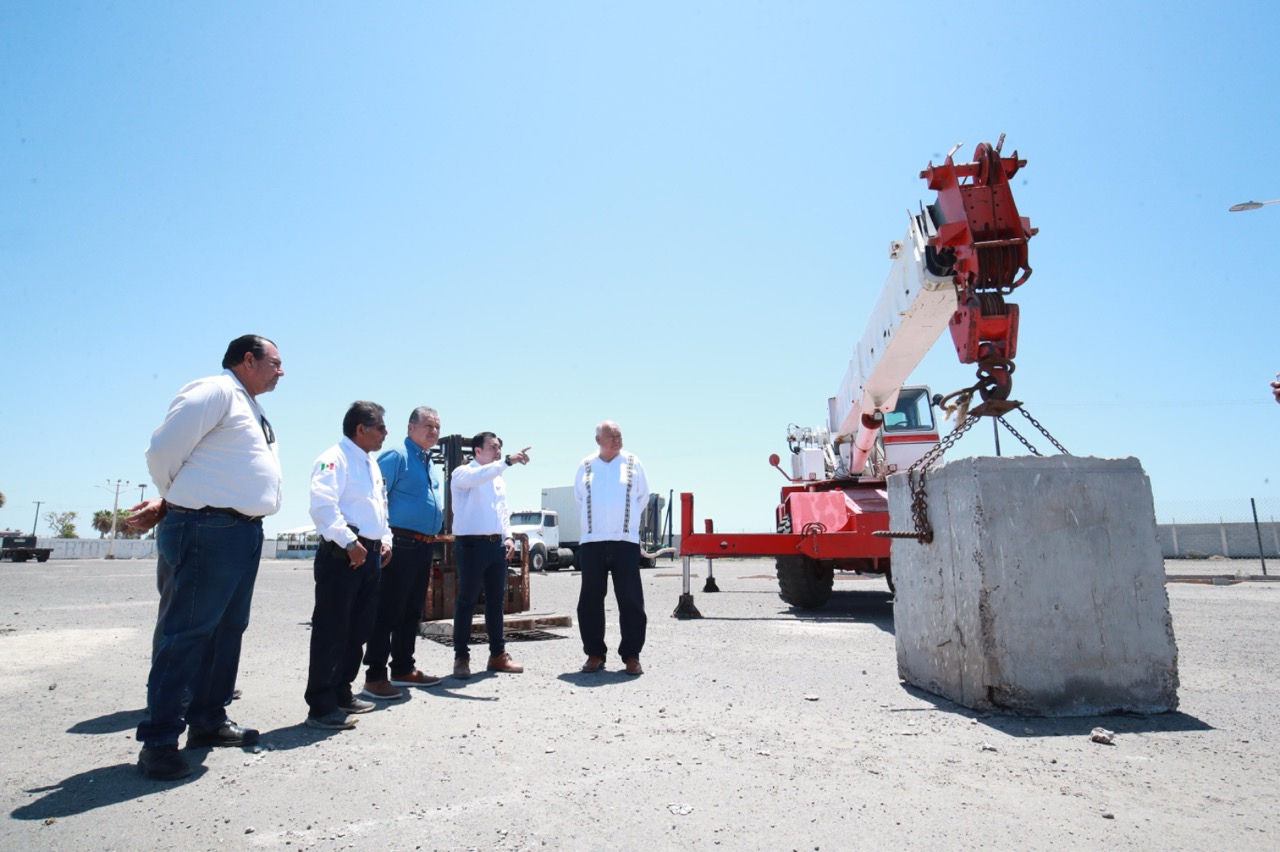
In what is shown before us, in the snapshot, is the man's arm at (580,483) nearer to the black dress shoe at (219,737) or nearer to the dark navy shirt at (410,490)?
the dark navy shirt at (410,490)

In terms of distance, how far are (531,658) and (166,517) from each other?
129 inches

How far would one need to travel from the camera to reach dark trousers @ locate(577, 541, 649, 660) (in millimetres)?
5266

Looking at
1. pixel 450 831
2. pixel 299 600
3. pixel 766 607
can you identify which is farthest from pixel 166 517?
pixel 299 600

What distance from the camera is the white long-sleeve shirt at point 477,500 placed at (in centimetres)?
514

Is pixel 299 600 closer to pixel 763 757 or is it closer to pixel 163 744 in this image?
pixel 163 744

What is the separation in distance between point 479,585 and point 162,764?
2.48 m

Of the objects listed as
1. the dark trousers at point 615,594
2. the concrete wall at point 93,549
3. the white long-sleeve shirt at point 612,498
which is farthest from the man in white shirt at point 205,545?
the concrete wall at point 93,549

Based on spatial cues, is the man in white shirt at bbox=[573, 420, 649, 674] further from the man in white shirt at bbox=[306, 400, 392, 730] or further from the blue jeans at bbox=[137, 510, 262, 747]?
the blue jeans at bbox=[137, 510, 262, 747]

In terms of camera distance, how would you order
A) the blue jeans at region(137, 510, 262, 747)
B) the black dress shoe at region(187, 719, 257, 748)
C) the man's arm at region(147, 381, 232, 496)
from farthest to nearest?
the black dress shoe at region(187, 719, 257, 748) → the man's arm at region(147, 381, 232, 496) → the blue jeans at region(137, 510, 262, 747)

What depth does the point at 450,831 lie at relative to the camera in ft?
7.40

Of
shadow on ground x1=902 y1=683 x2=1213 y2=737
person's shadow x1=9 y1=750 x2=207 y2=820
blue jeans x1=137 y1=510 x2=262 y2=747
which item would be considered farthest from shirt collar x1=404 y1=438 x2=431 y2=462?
shadow on ground x1=902 y1=683 x2=1213 y2=737

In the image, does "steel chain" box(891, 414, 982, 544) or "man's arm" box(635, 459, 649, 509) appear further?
"man's arm" box(635, 459, 649, 509)

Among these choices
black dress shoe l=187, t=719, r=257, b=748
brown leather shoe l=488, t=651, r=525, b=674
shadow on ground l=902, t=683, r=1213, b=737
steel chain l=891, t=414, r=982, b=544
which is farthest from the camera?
brown leather shoe l=488, t=651, r=525, b=674

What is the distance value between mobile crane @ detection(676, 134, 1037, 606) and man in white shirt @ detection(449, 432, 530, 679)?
2.58 metres
